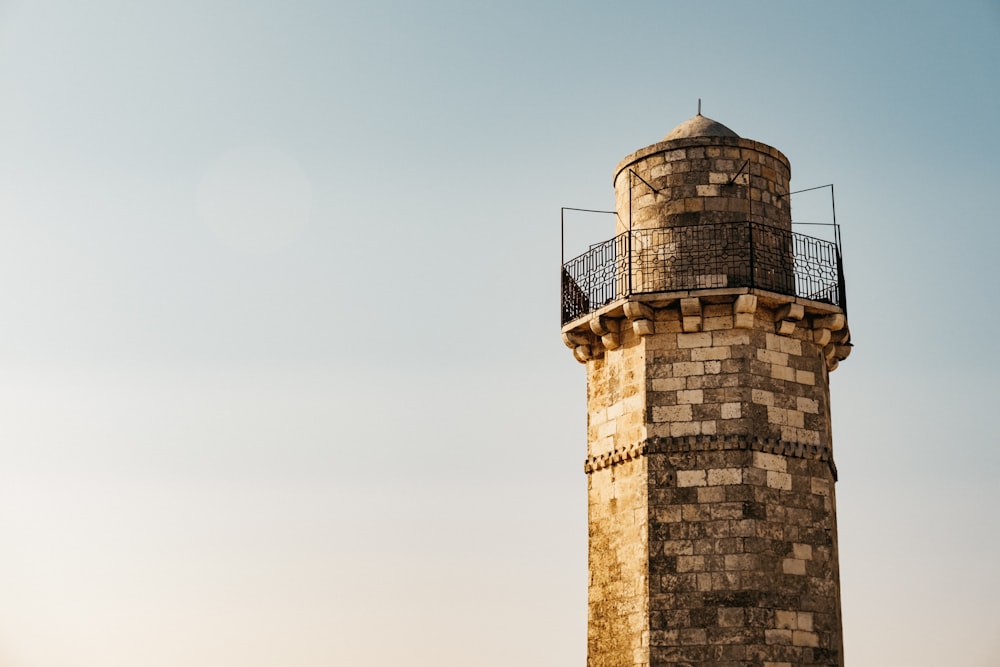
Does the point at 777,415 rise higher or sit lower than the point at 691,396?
lower

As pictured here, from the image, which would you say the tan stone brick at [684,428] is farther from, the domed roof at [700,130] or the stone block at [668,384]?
the domed roof at [700,130]

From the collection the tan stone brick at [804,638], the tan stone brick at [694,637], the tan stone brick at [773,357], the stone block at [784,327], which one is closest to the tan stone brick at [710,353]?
the tan stone brick at [773,357]

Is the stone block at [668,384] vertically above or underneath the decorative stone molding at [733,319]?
underneath

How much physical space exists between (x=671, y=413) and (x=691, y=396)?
35 centimetres

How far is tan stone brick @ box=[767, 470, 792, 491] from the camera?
55.8 ft

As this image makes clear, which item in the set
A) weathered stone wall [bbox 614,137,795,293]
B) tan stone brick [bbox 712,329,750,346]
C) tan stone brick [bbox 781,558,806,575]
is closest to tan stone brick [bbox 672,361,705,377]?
tan stone brick [bbox 712,329,750,346]

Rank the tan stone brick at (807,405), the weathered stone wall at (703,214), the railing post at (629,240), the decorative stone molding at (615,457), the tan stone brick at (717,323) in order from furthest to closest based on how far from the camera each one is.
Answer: the railing post at (629,240) → the weathered stone wall at (703,214) → the tan stone brick at (807,405) → the tan stone brick at (717,323) → the decorative stone molding at (615,457)

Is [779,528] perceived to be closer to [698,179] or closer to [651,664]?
[651,664]

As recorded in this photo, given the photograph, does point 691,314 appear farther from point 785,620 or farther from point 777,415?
point 785,620

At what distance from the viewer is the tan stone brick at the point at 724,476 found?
55.3ft

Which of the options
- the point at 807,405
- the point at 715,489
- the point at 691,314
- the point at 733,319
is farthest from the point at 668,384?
the point at 807,405

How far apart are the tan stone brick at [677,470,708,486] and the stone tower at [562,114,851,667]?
18 mm

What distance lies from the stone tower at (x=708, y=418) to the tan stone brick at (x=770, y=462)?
0.02 meters

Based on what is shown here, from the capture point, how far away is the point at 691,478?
1702 cm
